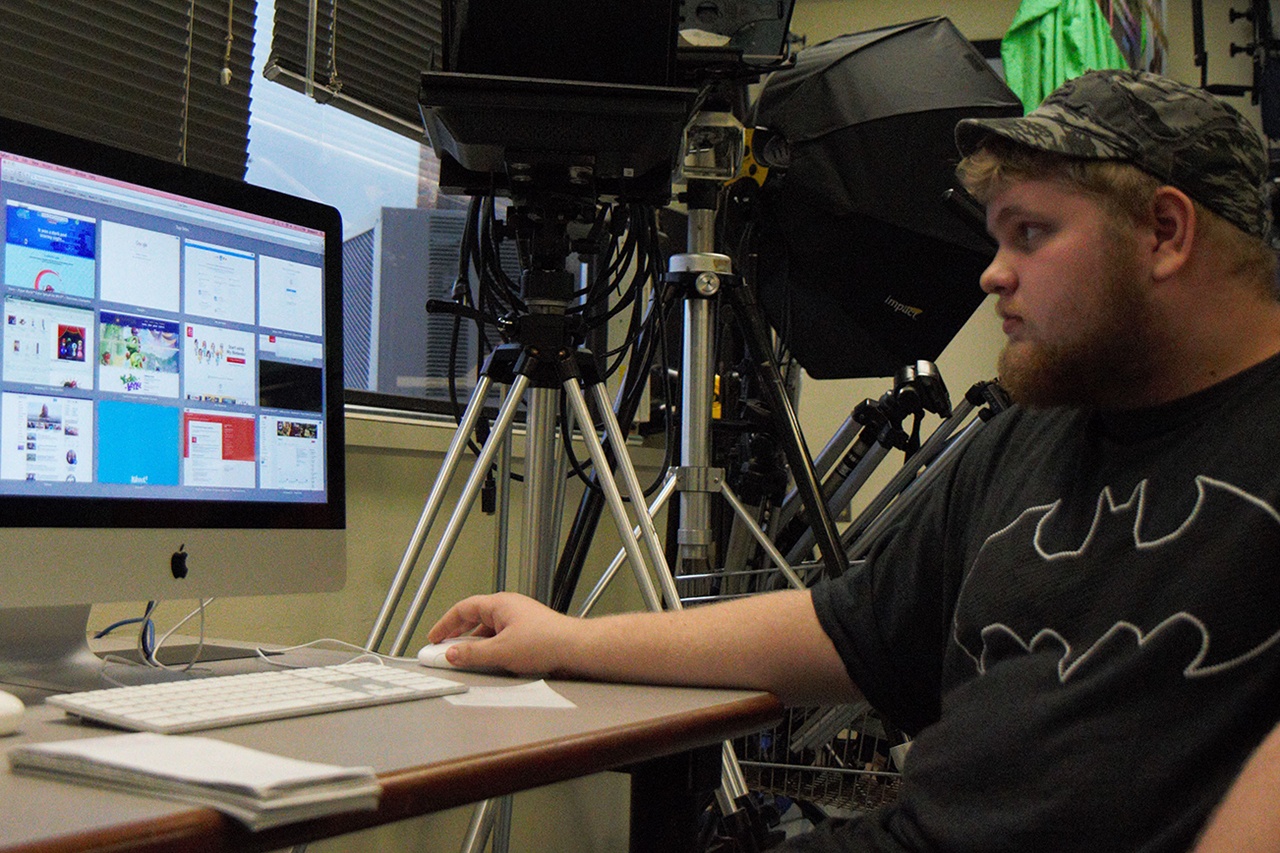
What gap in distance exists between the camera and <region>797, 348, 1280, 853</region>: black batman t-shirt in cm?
92

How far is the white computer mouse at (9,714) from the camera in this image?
771 millimetres

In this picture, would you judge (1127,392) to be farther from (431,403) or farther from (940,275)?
(431,403)

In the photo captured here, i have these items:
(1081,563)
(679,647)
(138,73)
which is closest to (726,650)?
A: (679,647)

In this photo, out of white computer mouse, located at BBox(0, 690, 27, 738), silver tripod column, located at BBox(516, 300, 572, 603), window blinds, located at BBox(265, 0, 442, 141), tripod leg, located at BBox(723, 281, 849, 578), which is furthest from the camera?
window blinds, located at BBox(265, 0, 442, 141)

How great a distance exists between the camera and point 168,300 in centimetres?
113

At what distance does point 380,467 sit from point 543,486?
685mm

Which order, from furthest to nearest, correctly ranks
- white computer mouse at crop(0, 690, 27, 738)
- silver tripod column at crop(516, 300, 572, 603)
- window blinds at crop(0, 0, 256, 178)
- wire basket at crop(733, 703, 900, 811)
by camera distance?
wire basket at crop(733, 703, 900, 811) → window blinds at crop(0, 0, 256, 178) → silver tripod column at crop(516, 300, 572, 603) → white computer mouse at crop(0, 690, 27, 738)

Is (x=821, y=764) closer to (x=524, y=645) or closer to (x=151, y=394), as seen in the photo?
(x=524, y=645)

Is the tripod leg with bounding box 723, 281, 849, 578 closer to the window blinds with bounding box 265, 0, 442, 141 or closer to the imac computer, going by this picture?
the window blinds with bounding box 265, 0, 442, 141

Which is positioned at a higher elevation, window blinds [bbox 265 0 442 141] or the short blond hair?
window blinds [bbox 265 0 442 141]

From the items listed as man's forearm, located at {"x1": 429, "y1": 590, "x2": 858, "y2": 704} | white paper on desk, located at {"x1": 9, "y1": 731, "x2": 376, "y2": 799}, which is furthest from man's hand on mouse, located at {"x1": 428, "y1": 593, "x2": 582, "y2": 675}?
white paper on desk, located at {"x1": 9, "y1": 731, "x2": 376, "y2": 799}

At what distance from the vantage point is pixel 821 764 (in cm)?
256

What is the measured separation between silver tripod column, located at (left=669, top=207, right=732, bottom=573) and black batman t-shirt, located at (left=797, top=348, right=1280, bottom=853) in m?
0.77

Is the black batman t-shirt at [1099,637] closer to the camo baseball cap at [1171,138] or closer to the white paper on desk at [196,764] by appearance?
the camo baseball cap at [1171,138]
